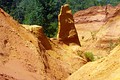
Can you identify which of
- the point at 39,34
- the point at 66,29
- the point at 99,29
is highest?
the point at 39,34

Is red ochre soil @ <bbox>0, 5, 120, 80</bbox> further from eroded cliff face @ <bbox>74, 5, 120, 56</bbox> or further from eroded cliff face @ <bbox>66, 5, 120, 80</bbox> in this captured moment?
eroded cliff face @ <bbox>74, 5, 120, 56</bbox>

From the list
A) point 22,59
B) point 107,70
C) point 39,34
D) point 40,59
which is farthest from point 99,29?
point 107,70

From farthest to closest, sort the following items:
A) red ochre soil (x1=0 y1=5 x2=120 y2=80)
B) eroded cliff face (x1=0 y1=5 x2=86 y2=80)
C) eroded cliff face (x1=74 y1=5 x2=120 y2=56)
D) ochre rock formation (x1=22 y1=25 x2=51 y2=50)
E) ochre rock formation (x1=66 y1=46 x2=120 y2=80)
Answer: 1. eroded cliff face (x1=74 y1=5 x2=120 y2=56)
2. ochre rock formation (x1=22 y1=25 x2=51 y2=50)
3. eroded cliff face (x1=0 y1=5 x2=86 y2=80)
4. red ochre soil (x1=0 y1=5 x2=120 y2=80)
5. ochre rock formation (x1=66 y1=46 x2=120 y2=80)

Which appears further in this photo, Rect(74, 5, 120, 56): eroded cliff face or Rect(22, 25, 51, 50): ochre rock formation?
Rect(74, 5, 120, 56): eroded cliff face

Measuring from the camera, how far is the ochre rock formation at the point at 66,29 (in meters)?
38.8

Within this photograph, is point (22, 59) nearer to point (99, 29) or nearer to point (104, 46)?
point (104, 46)

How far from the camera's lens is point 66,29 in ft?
128

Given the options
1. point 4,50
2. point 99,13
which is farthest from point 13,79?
point 99,13

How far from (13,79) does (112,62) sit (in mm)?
4899

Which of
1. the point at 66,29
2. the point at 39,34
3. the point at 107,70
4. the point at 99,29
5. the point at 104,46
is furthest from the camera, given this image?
the point at 99,29

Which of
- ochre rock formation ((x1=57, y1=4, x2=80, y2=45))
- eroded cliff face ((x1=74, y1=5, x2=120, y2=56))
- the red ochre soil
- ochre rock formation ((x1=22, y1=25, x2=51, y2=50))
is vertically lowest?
eroded cliff face ((x1=74, y1=5, x2=120, y2=56))

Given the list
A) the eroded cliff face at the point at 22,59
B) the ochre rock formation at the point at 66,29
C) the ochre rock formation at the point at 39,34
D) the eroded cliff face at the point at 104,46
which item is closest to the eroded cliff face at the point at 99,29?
the eroded cliff face at the point at 104,46

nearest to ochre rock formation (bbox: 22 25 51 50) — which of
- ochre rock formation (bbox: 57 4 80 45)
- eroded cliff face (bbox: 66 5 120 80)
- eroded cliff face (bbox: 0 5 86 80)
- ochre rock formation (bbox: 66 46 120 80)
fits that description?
eroded cliff face (bbox: 0 5 86 80)

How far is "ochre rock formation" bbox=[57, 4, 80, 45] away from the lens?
38750 mm
